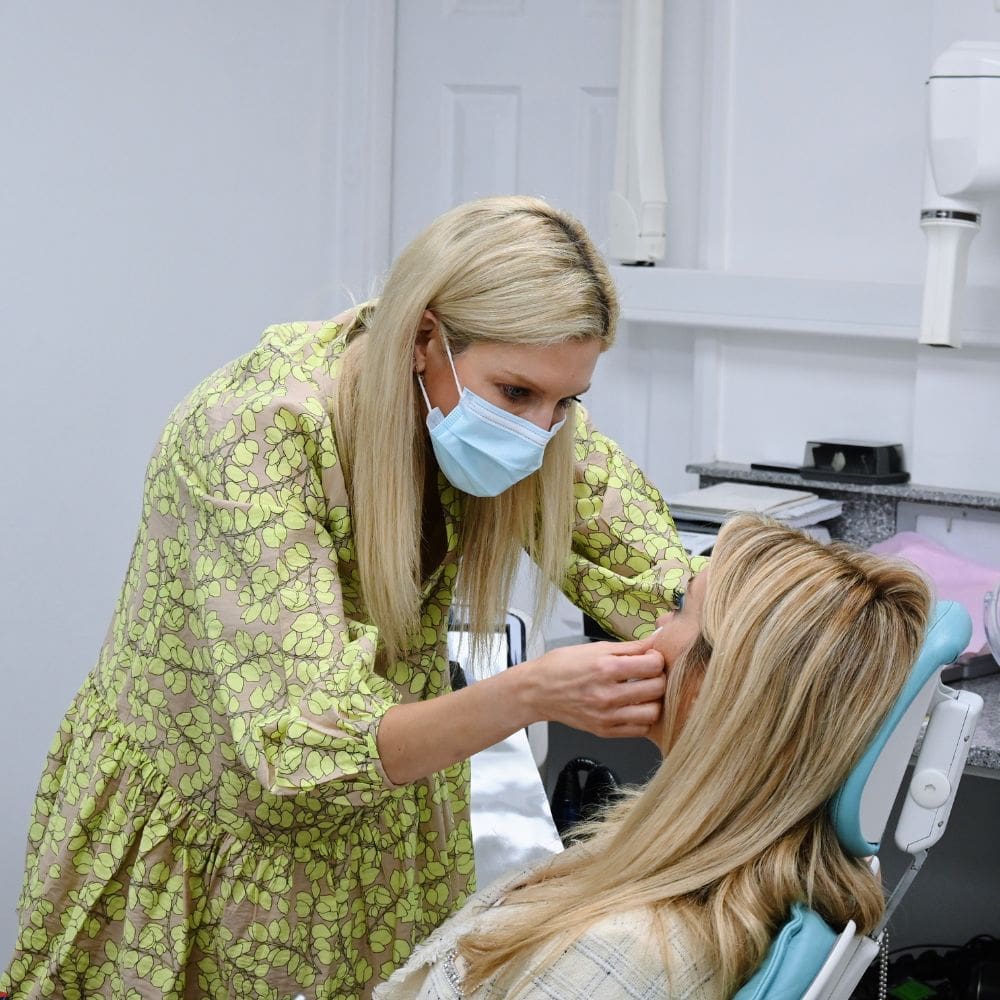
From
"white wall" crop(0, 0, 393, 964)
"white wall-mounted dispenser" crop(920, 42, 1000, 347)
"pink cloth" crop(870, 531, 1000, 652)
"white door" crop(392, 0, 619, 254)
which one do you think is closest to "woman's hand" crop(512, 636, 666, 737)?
"pink cloth" crop(870, 531, 1000, 652)

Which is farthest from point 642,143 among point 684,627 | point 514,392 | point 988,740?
point 684,627

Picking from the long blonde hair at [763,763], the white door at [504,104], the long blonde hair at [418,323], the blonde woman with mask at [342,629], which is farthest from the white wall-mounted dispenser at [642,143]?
the long blonde hair at [763,763]

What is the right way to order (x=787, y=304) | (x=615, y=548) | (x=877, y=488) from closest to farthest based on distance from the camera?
(x=615, y=548)
(x=877, y=488)
(x=787, y=304)

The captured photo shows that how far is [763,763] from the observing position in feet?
3.78

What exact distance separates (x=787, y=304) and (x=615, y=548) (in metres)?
1.20

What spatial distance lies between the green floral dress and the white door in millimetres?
1606

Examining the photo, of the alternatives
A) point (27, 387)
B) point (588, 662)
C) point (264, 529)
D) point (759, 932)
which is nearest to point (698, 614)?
point (588, 662)

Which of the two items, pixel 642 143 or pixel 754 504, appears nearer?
pixel 754 504

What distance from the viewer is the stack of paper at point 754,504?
2387mm

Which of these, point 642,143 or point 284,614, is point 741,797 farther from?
point 642,143

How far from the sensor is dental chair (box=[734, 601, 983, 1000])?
1.06 meters

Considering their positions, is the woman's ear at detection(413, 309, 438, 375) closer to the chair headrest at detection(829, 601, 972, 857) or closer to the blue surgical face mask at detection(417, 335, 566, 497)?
the blue surgical face mask at detection(417, 335, 566, 497)

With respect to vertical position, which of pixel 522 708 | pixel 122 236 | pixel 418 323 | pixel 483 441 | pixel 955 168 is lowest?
pixel 522 708

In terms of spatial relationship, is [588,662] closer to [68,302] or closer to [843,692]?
[843,692]
